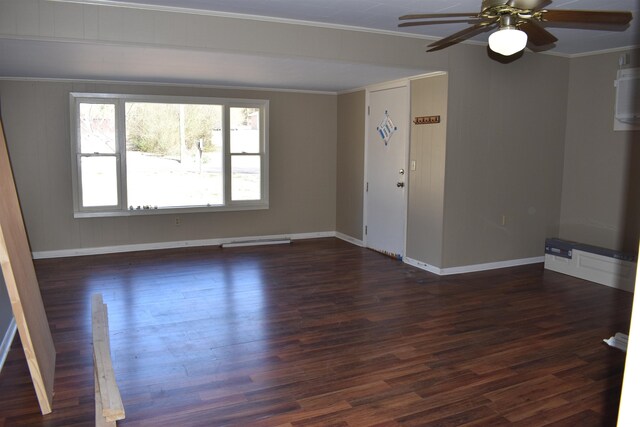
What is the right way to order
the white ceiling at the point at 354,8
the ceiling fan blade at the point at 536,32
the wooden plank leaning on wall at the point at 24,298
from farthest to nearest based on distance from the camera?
1. the white ceiling at the point at 354,8
2. the ceiling fan blade at the point at 536,32
3. the wooden plank leaning on wall at the point at 24,298

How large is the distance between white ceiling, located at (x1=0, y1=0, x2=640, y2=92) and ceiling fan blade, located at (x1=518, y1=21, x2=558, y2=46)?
89 cm

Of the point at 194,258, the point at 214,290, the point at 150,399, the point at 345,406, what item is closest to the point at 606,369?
the point at 345,406

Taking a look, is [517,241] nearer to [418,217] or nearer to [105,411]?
[418,217]

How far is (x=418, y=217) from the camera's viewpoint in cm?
596

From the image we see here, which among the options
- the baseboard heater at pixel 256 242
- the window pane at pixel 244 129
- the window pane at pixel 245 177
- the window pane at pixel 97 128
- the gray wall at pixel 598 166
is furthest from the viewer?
the window pane at pixel 245 177

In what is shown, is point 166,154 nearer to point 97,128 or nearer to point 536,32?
point 97,128

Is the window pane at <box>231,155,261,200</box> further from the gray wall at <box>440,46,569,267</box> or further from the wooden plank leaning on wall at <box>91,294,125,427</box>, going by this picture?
the wooden plank leaning on wall at <box>91,294,125,427</box>

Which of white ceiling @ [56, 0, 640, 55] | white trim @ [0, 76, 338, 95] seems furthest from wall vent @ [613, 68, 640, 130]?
white trim @ [0, 76, 338, 95]

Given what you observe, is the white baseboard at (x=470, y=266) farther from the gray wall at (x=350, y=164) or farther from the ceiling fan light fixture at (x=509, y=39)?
the ceiling fan light fixture at (x=509, y=39)

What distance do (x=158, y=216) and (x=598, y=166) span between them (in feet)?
18.6

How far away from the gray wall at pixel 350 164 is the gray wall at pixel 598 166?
2.70m

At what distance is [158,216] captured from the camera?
6.86 m

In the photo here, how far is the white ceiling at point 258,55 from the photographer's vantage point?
13.0 feet

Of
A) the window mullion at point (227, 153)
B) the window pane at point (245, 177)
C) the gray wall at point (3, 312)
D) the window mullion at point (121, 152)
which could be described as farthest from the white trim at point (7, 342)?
the window pane at point (245, 177)
